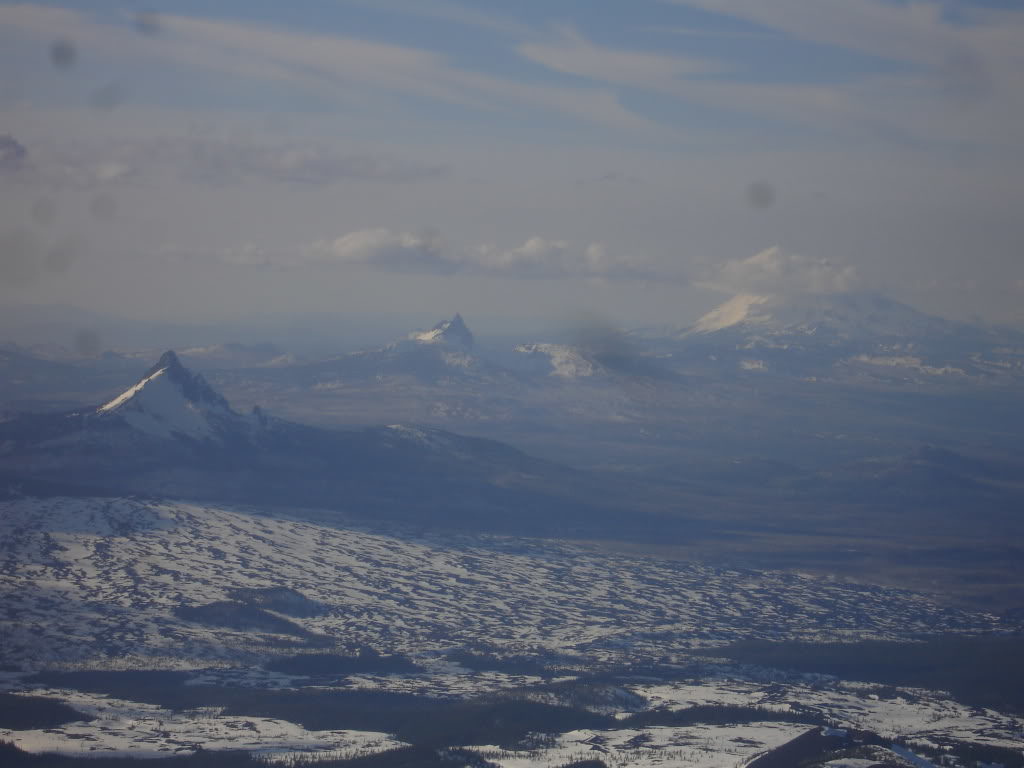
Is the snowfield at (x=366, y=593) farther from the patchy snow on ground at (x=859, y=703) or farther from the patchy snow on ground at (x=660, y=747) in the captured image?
the patchy snow on ground at (x=660, y=747)

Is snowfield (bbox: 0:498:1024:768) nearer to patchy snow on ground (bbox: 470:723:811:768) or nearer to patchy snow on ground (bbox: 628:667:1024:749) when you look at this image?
patchy snow on ground (bbox: 470:723:811:768)

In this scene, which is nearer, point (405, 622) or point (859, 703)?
point (859, 703)

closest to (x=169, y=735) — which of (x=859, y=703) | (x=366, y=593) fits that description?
(x=859, y=703)

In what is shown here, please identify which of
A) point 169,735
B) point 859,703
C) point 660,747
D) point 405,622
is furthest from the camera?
point 405,622

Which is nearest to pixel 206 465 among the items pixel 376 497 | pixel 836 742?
pixel 376 497

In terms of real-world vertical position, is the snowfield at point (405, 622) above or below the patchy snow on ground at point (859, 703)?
→ above

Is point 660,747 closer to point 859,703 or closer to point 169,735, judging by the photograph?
point 859,703

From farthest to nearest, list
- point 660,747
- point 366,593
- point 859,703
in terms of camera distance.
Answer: point 366,593
point 859,703
point 660,747

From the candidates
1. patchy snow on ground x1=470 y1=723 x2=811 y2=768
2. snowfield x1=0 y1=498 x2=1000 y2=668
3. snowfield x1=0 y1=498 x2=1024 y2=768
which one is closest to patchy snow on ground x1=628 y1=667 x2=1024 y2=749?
snowfield x1=0 y1=498 x2=1024 y2=768

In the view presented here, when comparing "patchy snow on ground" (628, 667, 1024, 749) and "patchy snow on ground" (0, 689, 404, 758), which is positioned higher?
"patchy snow on ground" (0, 689, 404, 758)

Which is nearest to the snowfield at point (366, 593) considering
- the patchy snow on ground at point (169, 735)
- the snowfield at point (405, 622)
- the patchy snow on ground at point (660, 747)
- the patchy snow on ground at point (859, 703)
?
the snowfield at point (405, 622)

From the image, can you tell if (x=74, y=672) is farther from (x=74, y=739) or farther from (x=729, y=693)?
(x=729, y=693)

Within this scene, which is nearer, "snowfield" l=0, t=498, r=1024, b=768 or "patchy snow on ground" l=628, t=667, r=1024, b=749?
"snowfield" l=0, t=498, r=1024, b=768
